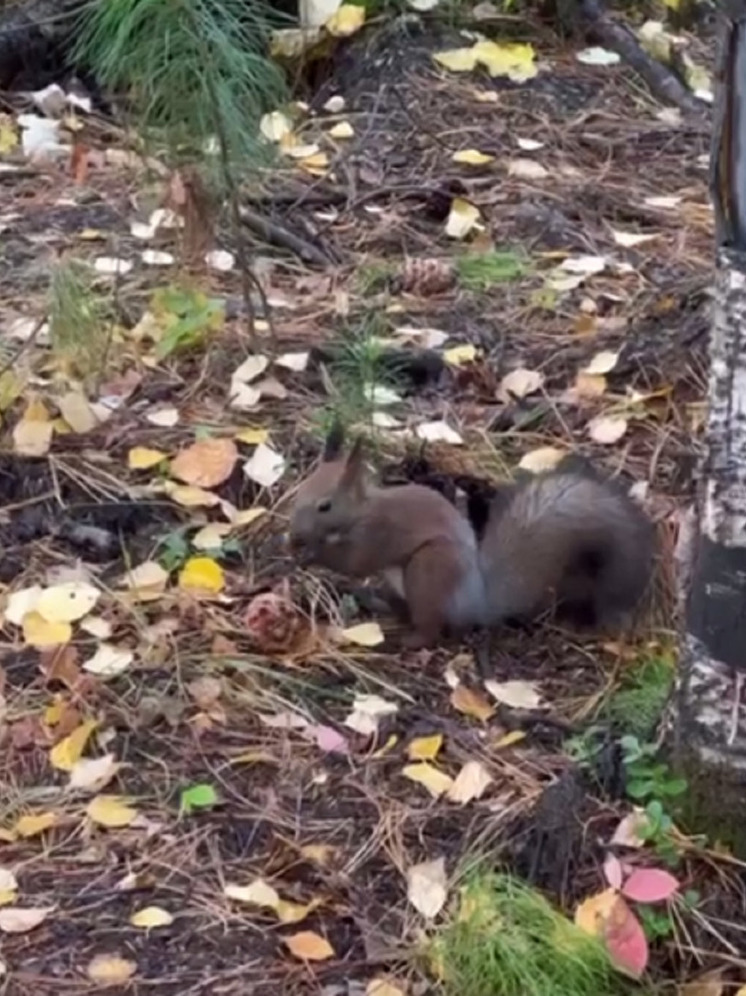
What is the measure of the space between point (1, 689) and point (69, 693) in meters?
0.11

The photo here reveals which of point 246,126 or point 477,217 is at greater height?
point 246,126

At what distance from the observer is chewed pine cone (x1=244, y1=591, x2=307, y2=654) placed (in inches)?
130

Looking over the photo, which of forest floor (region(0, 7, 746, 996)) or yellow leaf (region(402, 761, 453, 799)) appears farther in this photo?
yellow leaf (region(402, 761, 453, 799))

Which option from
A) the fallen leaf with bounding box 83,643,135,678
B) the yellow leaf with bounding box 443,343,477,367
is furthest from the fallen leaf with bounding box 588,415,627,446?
the fallen leaf with bounding box 83,643,135,678

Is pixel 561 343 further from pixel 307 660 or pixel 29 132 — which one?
pixel 29 132

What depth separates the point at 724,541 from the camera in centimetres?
260

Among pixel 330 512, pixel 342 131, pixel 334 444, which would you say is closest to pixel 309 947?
pixel 330 512

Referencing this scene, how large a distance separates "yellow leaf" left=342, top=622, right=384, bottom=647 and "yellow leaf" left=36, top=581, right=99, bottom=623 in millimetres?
411

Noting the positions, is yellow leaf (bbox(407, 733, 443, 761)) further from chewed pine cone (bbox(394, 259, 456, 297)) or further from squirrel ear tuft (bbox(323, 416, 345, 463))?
chewed pine cone (bbox(394, 259, 456, 297))

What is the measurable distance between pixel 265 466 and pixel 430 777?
96 centimetres

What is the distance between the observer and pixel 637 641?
3.31m

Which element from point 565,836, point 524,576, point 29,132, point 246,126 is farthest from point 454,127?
point 565,836

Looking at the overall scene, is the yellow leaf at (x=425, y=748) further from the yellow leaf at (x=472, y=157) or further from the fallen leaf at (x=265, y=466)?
the yellow leaf at (x=472, y=157)

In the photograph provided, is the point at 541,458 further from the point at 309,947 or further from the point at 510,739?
the point at 309,947
